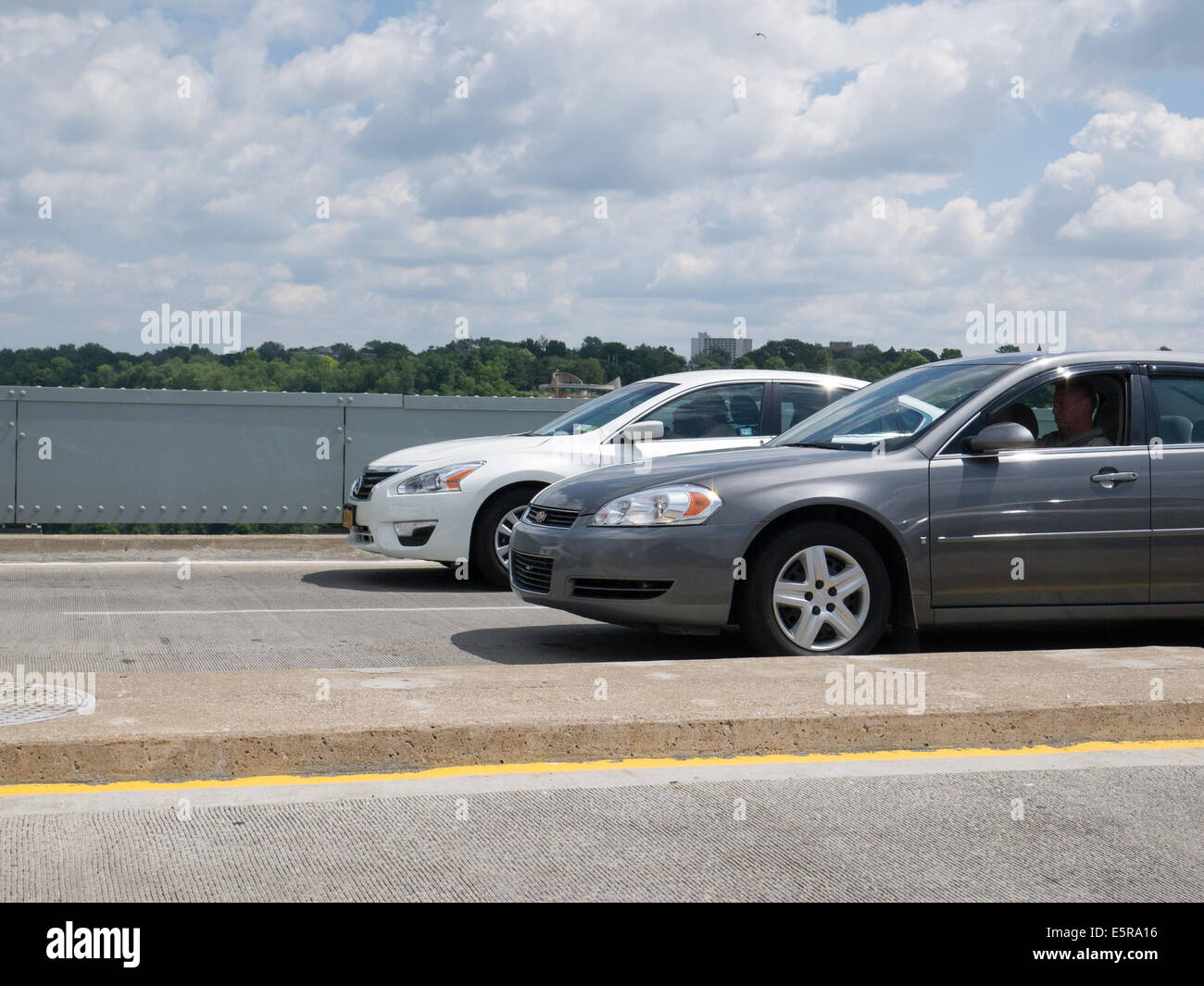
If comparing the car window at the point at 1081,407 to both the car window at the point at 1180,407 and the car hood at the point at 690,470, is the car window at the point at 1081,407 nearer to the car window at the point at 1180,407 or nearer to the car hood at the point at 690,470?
the car window at the point at 1180,407

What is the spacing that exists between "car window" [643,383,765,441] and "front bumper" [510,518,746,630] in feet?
12.3

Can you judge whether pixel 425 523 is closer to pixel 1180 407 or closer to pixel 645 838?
pixel 1180 407

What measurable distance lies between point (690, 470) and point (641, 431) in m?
3.23

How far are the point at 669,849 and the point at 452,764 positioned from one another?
106 centimetres

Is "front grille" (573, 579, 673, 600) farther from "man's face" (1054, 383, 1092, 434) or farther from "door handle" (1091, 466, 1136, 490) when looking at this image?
"man's face" (1054, 383, 1092, 434)

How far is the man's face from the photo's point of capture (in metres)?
7.18

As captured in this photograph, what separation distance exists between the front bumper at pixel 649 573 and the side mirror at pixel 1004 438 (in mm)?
1237

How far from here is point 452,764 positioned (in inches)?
184

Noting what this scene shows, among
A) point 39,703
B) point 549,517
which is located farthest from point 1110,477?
point 39,703

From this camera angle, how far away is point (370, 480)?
10.8 m

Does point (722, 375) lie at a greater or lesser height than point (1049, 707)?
greater
